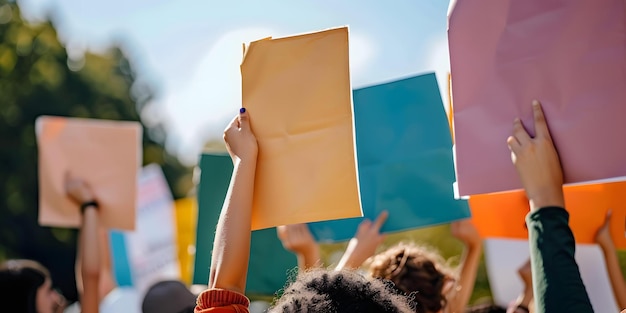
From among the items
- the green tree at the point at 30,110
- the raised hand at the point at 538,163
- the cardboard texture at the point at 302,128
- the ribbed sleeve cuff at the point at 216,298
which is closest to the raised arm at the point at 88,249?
the cardboard texture at the point at 302,128

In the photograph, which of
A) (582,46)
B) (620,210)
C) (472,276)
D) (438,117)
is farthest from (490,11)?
(472,276)

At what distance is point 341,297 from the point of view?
1540mm

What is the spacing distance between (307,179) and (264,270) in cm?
201

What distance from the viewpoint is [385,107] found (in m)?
3.31

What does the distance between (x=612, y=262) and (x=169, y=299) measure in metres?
1.70

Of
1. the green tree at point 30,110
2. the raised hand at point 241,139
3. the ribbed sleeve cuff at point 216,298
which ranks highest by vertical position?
the green tree at point 30,110

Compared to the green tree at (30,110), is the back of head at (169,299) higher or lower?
lower

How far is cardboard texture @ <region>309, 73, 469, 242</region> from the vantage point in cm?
320

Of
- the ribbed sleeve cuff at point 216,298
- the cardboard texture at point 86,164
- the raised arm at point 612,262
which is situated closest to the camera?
the ribbed sleeve cuff at point 216,298

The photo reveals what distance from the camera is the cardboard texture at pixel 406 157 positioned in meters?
3.20

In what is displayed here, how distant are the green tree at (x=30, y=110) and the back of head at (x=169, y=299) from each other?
16667mm

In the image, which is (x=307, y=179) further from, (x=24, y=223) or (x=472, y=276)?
(x=24, y=223)

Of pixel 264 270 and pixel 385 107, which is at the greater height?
pixel 385 107

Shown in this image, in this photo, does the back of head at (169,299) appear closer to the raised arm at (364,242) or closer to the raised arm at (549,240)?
the raised arm at (364,242)
